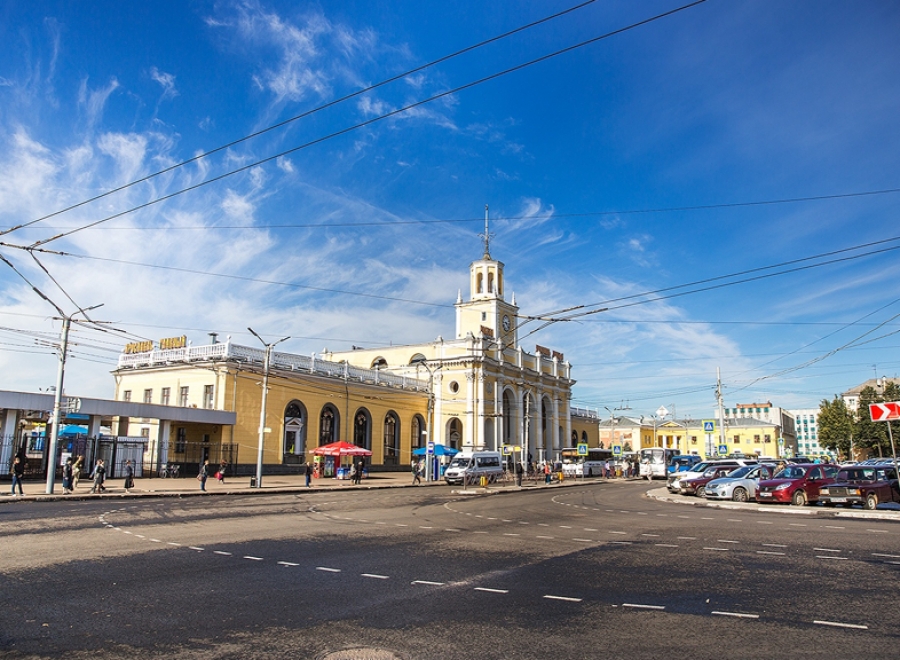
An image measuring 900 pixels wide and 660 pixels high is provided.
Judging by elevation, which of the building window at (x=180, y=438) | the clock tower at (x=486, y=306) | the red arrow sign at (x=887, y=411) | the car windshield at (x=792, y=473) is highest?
the clock tower at (x=486, y=306)

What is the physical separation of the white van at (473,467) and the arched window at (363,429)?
939 cm

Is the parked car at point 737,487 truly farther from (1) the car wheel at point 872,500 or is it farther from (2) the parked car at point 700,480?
(1) the car wheel at point 872,500

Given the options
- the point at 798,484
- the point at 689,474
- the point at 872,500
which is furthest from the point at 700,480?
the point at 872,500

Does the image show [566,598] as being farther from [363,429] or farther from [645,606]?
[363,429]

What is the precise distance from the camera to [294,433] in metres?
46.0

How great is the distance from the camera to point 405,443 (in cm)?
5750

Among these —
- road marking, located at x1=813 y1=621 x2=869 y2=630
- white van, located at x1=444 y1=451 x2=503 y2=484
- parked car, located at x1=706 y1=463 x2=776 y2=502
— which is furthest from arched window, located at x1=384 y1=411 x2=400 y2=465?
road marking, located at x1=813 y1=621 x2=869 y2=630

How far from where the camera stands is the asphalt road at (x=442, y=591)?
6.11 m

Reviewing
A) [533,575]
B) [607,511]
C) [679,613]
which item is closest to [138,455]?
[607,511]

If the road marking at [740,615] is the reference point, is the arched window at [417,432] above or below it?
above

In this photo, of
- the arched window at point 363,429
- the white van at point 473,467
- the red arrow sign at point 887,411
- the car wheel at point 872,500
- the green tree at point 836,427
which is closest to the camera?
the red arrow sign at point 887,411

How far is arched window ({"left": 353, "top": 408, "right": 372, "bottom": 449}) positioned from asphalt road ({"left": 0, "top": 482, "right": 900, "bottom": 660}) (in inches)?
1418

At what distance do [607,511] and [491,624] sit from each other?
16.5 meters

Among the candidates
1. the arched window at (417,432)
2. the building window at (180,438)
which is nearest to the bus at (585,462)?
the arched window at (417,432)
